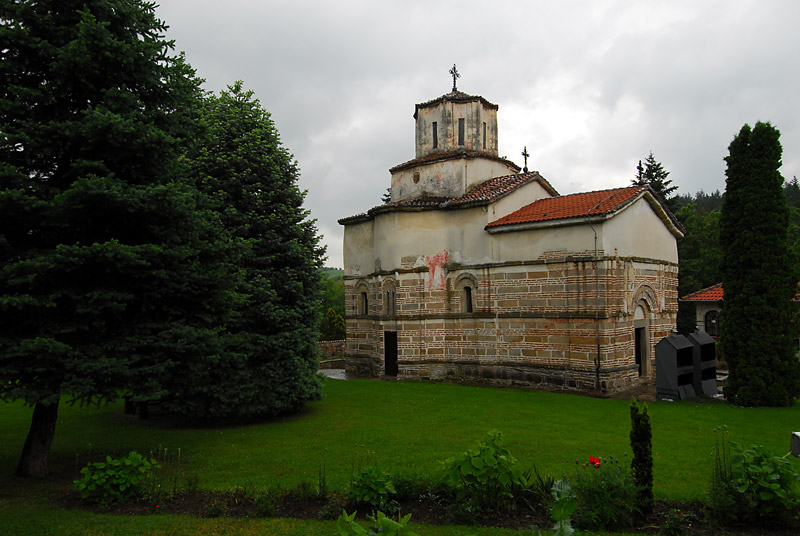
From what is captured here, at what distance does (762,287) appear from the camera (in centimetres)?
1375

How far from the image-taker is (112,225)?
7965 mm

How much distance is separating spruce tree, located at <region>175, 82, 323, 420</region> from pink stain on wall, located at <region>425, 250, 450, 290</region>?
6703 millimetres

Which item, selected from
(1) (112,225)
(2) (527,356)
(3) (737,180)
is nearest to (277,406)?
(1) (112,225)

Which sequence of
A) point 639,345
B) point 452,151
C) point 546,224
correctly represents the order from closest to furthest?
point 546,224
point 639,345
point 452,151

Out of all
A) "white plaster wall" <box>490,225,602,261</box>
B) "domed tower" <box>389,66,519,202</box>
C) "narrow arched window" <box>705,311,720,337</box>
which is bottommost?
"narrow arched window" <box>705,311,720,337</box>

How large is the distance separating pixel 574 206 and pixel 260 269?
34.9 ft

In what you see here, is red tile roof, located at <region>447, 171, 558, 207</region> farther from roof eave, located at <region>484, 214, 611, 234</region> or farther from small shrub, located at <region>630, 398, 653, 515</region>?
small shrub, located at <region>630, 398, 653, 515</region>

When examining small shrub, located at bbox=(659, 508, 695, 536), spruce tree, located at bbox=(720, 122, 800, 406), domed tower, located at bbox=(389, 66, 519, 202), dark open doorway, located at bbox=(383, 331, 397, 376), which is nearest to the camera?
small shrub, located at bbox=(659, 508, 695, 536)

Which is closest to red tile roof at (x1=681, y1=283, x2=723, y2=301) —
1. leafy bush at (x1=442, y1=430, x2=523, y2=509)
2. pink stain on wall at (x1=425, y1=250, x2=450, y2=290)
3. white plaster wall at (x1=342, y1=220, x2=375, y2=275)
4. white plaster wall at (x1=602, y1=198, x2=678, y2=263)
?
white plaster wall at (x1=602, y1=198, x2=678, y2=263)

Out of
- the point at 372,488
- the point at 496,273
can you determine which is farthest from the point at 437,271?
the point at 372,488

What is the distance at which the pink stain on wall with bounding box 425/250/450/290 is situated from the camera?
19125 millimetres

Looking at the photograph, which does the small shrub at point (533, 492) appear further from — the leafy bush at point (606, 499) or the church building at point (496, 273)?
the church building at point (496, 273)

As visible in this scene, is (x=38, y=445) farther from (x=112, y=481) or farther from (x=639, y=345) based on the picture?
(x=639, y=345)

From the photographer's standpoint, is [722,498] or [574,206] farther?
[574,206]
